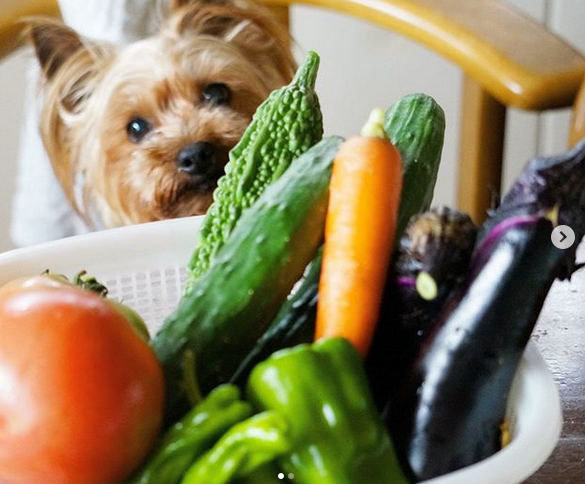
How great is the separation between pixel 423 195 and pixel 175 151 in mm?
685

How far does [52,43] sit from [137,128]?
18 centimetres

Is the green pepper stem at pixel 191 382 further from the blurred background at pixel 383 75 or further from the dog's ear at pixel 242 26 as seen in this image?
the blurred background at pixel 383 75

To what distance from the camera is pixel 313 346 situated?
0.54 metres

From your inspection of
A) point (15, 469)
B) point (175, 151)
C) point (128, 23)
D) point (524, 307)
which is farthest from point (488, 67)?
point (15, 469)

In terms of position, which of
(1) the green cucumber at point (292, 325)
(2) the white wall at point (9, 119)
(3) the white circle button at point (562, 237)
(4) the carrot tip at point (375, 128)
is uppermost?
(4) the carrot tip at point (375, 128)

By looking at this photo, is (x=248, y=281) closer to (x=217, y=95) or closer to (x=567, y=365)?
(x=567, y=365)

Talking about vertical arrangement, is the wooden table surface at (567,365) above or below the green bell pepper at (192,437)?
below

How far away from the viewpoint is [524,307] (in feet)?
1.68

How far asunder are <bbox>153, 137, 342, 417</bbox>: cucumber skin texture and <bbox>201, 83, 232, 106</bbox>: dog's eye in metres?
0.81

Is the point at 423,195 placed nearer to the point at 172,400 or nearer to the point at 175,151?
the point at 172,400

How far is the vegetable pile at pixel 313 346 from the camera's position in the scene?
48cm

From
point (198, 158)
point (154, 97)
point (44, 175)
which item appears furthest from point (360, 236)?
point (44, 175)

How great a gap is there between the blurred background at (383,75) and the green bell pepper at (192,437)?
1.53 m

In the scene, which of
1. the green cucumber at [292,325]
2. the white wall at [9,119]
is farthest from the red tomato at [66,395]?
the white wall at [9,119]
